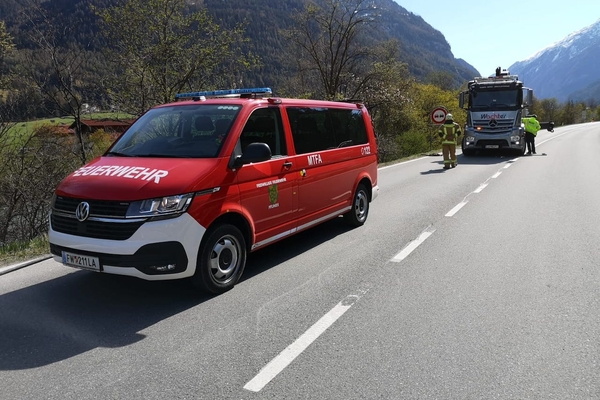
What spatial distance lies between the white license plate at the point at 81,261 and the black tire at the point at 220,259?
0.88 metres

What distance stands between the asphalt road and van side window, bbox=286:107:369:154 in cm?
140

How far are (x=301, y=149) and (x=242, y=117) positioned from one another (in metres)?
1.08

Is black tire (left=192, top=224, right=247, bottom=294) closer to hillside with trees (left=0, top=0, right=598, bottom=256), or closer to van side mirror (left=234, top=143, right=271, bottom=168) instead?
van side mirror (left=234, top=143, right=271, bottom=168)

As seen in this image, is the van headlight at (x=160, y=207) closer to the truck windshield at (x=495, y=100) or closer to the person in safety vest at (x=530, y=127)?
the truck windshield at (x=495, y=100)

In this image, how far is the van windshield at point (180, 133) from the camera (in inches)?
197

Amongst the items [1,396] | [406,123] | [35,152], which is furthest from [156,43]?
[406,123]

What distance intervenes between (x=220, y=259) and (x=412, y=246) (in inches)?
115

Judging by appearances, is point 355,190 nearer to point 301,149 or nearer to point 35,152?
point 301,149

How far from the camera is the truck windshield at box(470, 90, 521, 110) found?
1945cm

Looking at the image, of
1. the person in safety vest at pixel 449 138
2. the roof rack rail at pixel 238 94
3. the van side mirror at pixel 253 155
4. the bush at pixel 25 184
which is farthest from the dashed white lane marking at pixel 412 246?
the person in safety vest at pixel 449 138

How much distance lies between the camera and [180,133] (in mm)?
5242

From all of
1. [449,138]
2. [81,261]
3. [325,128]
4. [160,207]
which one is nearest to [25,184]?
[81,261]

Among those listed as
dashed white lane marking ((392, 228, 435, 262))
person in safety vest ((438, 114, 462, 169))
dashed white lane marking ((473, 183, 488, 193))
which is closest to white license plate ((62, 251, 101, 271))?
dashed white lane marking ((392, 228, 435, 262))

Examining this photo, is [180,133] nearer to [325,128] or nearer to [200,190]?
[200,190]
